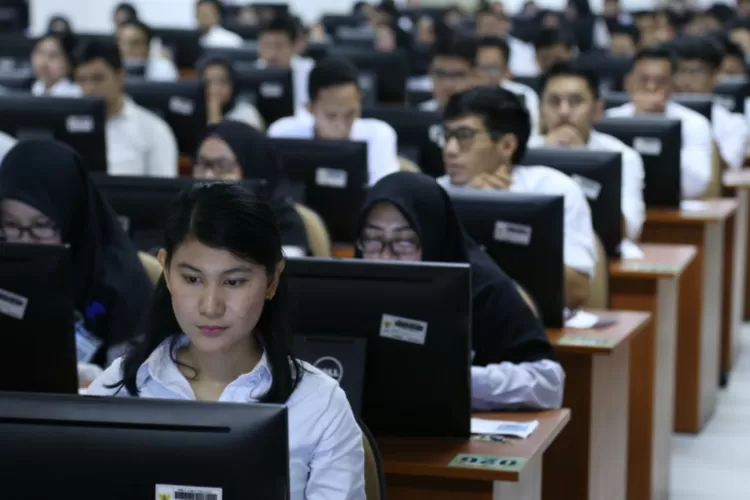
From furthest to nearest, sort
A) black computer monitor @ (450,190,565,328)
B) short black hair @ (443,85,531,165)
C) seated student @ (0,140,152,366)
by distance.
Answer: short black hair @ (443,85,531,165) → black computer monitor @ (450,190,565,328) → seated student @ (0,140,152,366)

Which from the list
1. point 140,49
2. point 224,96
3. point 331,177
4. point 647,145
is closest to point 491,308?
point 331,177

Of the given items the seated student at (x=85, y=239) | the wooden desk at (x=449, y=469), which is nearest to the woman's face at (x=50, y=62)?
the seated student at (x=85, y=239)

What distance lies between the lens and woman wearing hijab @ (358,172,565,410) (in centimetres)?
307

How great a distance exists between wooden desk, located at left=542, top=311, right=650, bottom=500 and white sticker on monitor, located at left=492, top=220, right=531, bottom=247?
251 mm

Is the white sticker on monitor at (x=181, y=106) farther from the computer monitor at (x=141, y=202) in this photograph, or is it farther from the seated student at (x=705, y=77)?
the computer monitor at (x=141, y=202)

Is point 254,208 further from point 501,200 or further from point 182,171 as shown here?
point 182,171

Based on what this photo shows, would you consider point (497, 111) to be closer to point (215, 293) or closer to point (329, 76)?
point (329, 76)

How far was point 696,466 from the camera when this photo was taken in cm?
496

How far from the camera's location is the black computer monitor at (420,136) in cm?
598

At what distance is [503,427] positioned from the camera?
115 inches

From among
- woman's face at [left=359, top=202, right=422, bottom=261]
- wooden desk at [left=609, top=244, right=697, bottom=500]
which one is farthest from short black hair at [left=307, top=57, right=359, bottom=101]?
woman's face at [left=359, top=202, right=422, bottom=261]

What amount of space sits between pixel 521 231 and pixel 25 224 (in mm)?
1180

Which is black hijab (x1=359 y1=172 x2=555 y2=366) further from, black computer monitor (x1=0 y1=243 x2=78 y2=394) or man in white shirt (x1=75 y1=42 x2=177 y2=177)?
man in white shirt (x1=75 y1=42 x2=177 y2=177)

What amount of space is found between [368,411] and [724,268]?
352 cm
